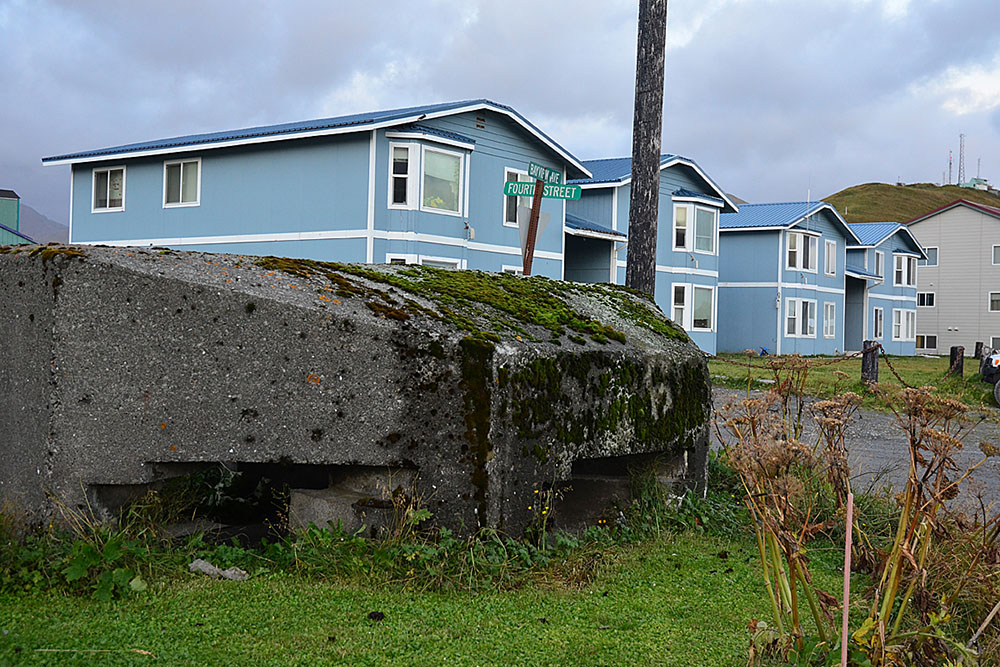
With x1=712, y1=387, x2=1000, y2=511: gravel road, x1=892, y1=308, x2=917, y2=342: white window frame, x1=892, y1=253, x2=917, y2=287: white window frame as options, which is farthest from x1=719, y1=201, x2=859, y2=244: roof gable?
x1=712, y1=387, x2=1000, y2=511: gravel road

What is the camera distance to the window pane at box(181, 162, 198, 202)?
23.8 m

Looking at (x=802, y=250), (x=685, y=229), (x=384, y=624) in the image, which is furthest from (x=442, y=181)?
(x=802, y=250)

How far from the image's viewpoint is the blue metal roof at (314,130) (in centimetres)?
2075

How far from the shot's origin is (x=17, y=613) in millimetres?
3664

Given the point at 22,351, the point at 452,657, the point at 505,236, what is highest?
the point at 505,236

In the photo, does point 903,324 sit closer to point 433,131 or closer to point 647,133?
point 433,131

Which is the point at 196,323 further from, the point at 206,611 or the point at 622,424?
the point at 622,424

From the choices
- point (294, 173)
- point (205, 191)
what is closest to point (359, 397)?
point (294, 173)

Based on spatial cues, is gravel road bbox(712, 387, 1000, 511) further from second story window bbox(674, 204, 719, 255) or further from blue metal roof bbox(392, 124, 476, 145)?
second story window bbox(674, 204, 719, 255)

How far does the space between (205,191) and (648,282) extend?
1788cm

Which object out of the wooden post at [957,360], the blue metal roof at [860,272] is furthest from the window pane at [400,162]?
the blue metal roof at [860,272]

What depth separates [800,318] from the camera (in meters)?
36.2

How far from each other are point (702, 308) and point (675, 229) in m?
3.20

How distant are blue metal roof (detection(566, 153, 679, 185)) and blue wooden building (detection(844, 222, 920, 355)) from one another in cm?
1582
